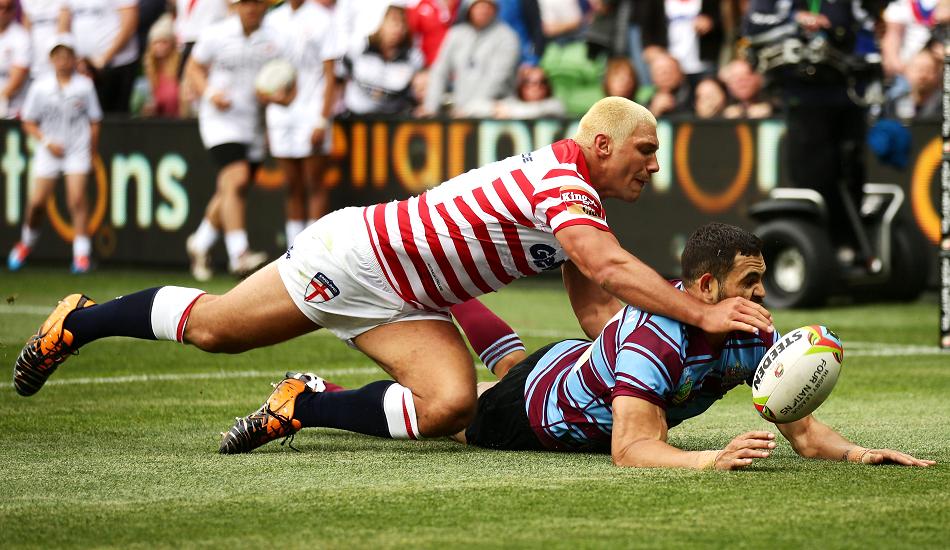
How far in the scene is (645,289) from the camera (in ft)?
18.8

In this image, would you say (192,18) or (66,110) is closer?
(66,110)

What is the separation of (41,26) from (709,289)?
543 inches

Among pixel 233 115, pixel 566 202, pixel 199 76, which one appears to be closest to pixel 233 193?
pixel 233 115

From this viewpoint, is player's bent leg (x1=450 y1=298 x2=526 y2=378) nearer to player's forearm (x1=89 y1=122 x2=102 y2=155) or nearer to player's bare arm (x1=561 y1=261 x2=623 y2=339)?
player's bare arm (x1=561 y1=261 x2=623 y2=339)

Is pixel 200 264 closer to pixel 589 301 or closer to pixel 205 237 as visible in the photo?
pixel 205 237

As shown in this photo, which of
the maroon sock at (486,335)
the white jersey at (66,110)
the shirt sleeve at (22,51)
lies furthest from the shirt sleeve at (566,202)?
the shirt sleeve at (22,51)

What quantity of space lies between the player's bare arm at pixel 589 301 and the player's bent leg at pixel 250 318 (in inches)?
40.4

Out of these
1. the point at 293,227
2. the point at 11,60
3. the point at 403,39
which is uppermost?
the point at 403,39

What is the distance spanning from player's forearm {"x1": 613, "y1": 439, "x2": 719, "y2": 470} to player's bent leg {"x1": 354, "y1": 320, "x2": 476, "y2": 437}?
0.80m

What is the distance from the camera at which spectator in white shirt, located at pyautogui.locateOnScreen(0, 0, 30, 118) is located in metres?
18.1

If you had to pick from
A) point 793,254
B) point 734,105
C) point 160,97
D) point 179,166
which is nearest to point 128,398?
point 793,254

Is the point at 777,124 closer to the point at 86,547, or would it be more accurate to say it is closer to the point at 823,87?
the point at 823,87

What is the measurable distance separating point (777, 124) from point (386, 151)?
3781 mm

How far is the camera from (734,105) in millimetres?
14203
